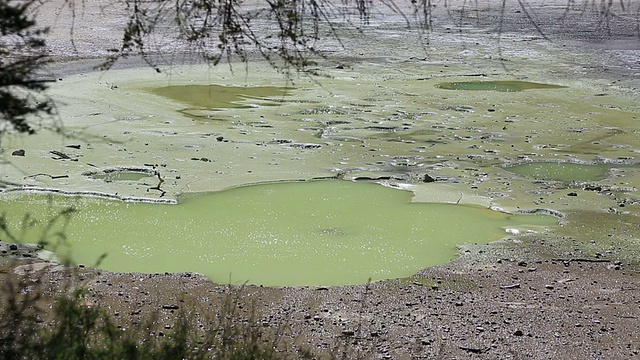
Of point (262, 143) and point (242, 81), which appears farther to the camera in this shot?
point (242, 81)

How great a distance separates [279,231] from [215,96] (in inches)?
145

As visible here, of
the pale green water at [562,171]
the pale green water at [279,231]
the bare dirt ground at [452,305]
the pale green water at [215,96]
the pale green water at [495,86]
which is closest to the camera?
the bare dirt ground at [452,305]

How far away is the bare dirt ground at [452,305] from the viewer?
4.03 m

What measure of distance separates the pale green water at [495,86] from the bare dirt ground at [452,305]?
4.53 m

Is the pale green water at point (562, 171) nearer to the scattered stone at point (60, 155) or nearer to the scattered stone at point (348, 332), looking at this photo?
the scattered stone at point (348, 332)

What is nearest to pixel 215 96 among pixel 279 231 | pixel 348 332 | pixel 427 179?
pixel 427 179

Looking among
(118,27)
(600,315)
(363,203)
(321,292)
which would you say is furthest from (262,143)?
(118,27)

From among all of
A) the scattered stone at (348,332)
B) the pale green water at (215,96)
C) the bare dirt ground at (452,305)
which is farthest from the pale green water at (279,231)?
the pale green water at (215,96)

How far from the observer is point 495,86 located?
386 inches

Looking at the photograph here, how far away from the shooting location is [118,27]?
12.3m

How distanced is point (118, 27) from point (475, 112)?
18.3 feet

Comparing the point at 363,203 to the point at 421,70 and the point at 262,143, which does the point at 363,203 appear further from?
the point at 421,70

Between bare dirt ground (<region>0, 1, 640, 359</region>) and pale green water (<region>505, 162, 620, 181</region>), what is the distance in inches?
60.2

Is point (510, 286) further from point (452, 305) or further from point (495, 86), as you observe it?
point (495, 86)
